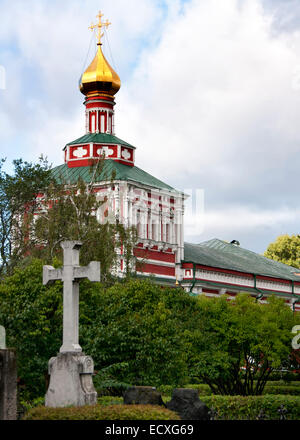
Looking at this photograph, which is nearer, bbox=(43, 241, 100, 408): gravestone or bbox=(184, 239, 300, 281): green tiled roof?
bbox=(43, 241, 100, 408): gravestone

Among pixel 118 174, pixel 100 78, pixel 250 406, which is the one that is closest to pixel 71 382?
pixel 250 406

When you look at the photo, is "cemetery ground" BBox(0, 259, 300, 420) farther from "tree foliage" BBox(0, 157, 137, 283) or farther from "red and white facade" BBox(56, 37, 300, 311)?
"red and white facade" BBox(56, 37, 300, 311)

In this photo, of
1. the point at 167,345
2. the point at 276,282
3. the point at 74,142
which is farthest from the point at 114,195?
the point at 167,345

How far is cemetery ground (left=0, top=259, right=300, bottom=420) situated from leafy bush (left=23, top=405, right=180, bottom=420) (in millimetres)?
3282

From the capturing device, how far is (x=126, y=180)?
130 ft

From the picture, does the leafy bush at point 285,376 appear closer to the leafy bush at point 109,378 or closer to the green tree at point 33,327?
the leafy bush at point 109,378

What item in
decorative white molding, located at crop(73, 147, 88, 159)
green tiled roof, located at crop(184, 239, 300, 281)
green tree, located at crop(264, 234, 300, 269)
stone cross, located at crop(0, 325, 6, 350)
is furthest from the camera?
green tree, located at crop(264, 234, 300, 269)

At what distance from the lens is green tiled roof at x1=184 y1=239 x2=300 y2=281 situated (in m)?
47.4

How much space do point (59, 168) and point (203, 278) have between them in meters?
10.8

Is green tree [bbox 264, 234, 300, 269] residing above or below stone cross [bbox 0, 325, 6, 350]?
above

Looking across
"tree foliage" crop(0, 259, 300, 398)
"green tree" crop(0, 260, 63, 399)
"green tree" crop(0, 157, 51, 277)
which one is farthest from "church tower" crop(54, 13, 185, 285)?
"green tree" crop(0, 260, 63, 399)

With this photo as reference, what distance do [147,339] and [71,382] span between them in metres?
5.59

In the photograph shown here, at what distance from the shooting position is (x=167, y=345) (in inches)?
733

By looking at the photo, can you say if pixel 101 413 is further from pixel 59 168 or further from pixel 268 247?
pixel 268 247
